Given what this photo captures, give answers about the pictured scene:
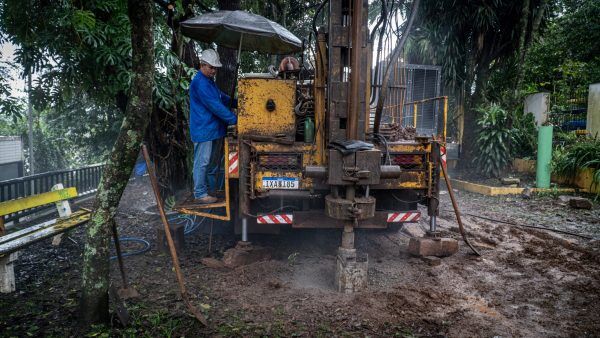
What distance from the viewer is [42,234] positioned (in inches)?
150

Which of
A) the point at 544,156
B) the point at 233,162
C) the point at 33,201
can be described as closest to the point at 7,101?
the point at 33,201

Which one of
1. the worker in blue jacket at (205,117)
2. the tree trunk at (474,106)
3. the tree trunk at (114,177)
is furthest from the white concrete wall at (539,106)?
the tree trunk at (114,177)

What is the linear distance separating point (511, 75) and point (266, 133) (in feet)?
29.5

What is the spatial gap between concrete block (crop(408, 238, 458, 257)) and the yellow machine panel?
1.96 meters

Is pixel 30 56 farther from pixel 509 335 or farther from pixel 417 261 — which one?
pixel 509 335

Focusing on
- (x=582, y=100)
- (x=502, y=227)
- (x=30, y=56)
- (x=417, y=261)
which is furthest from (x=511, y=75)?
(x=30, y=56)

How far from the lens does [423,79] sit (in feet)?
39.6

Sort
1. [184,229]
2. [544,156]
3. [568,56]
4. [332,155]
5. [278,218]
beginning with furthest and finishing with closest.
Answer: [568,56] < [544,156] < [184,229] < [278,218] < [332,155]

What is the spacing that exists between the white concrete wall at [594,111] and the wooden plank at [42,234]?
37.8 ft

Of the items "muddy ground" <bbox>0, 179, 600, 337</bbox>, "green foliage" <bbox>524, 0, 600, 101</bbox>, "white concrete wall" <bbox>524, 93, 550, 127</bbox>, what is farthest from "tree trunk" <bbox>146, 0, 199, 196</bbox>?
"green foliage" <bbox>524, 0, 600, 101</bbox>

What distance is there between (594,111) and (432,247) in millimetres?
8609

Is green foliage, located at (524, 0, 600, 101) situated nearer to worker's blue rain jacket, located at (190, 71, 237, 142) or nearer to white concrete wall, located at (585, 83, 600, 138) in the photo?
white concrete wall, located at (585, 83, 600, 138)

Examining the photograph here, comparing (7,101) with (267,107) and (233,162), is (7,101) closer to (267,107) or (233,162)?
(233,162)

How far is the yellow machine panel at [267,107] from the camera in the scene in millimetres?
4492
